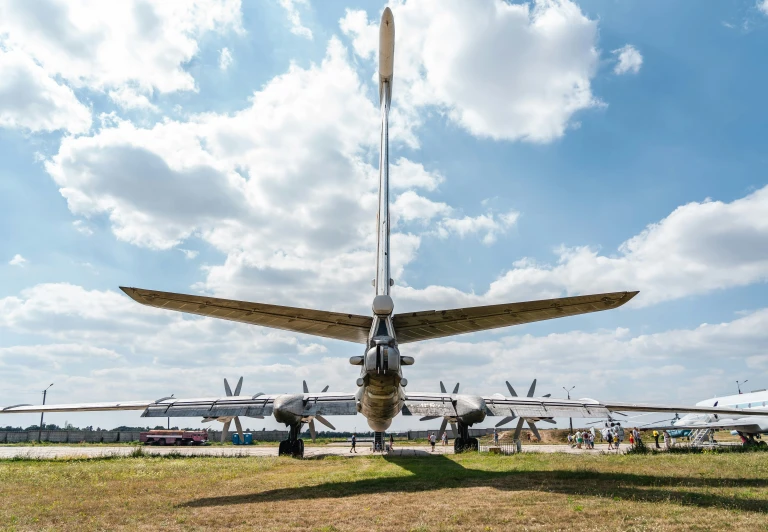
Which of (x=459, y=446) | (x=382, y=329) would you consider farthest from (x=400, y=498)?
(x=459, y=446)

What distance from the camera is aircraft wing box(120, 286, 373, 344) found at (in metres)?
9.10

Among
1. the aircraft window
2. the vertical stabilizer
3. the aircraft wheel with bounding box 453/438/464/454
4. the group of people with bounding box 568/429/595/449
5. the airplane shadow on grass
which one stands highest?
the vertical stabilizer

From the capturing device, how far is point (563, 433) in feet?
215

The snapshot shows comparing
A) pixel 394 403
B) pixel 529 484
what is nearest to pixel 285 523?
pixel 394 403

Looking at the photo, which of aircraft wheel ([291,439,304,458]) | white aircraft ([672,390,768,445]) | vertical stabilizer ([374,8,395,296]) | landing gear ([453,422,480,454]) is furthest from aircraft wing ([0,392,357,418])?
white aircraft ([672,390,768,445])

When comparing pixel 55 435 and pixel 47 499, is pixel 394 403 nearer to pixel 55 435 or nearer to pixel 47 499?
pixel 47 499

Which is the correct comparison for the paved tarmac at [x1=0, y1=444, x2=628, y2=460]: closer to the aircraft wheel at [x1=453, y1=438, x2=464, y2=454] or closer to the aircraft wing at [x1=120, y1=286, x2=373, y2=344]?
the aircraft wheel at [x1=453, y1=438, x2=464, y2=454]

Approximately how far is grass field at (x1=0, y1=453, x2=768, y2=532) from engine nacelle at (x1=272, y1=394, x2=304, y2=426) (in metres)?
4.38

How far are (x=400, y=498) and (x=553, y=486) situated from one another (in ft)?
13.5

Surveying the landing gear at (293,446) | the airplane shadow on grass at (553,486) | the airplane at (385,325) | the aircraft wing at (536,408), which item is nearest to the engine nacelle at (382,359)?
the airplane at (385,325)

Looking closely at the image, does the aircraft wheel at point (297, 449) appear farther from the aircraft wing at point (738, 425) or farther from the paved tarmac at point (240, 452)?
the aircraft wing at point (738, 425)

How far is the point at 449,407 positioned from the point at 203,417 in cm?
1114

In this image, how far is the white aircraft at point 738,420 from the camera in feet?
111

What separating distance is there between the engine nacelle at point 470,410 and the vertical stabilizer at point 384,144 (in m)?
11.2
